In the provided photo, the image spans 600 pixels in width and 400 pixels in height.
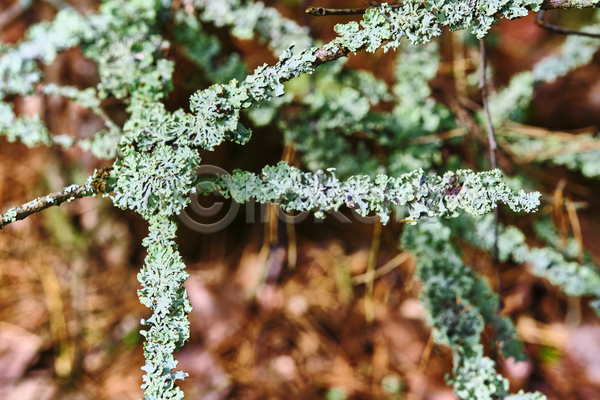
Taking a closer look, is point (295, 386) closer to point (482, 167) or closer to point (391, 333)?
point (391, 333)

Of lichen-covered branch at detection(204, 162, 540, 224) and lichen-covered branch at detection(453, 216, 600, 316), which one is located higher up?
lichen-covered branch at detection(204, 162, 540, 224)

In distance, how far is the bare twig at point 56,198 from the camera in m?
0.31

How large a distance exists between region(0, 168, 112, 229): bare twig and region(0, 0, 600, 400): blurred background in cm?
41

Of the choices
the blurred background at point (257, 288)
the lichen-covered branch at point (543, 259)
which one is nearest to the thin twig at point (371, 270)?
the blurred background at point (257, 288)

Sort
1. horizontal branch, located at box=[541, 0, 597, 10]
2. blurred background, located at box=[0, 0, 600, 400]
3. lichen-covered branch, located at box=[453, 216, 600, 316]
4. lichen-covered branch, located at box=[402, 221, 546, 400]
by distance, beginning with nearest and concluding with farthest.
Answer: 1. horizontal branch, located at box=[541, 0, 597, 10]
2. lichen-covered branch, located at box=[402, 221, 546, 400]
3. lichen-covered branch, located at box=[453, 216, 600, 316]
4. blurred background, located at box=[0, 0, 600, 400]

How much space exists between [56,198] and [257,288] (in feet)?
1.97

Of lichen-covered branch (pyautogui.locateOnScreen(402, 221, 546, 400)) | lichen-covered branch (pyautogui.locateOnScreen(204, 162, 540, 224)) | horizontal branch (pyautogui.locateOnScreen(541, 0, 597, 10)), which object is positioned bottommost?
lichen-covered branch (pyautogui.locateOnScreen(402, 221, 546, 400))

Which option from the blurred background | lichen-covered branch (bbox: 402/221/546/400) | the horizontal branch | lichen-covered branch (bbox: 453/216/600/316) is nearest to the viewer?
the horizontal branch

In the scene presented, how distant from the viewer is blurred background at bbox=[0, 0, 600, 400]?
748mm

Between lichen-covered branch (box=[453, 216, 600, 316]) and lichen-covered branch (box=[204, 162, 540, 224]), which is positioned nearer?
lichen-covered branch (box=[204, 162, 540, 224])

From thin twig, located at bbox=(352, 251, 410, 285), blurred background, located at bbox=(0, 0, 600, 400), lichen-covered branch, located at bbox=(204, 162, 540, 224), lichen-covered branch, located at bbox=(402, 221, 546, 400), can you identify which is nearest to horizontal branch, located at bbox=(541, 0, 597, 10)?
lichen-covered branch, located at bbox=(204, 162, 540, 224)

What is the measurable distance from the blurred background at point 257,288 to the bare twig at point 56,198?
16.0 inches

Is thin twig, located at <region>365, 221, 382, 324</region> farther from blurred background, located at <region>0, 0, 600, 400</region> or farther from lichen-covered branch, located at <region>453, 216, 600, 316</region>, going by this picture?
lichen-covered branch, located at <region>453, 216, 600, 316</region>

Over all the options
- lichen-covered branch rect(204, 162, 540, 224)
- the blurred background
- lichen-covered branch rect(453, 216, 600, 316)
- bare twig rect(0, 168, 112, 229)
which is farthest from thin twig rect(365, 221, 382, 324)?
bare twig rect(0, 168, 112, 229)
